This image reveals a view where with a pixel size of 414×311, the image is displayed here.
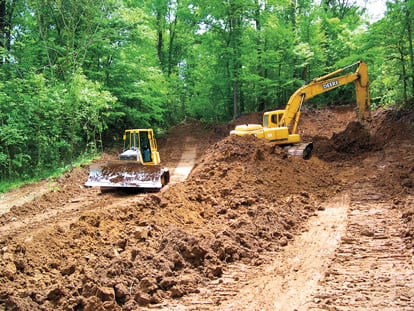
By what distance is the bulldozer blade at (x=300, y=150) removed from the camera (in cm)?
1458

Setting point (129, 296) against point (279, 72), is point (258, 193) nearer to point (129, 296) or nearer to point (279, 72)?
point (129, 296)

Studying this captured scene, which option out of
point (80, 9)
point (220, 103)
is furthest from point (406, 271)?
point (220, 103)

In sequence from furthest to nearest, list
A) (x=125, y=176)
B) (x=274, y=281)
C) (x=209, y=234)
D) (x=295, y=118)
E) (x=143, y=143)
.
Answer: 1. (x=295, y=118)
2. (x=143, y=143)
3. (x=125, y=176)
4. (x=209, y=234)
5. (x=274, y=281)

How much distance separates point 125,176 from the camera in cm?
1138

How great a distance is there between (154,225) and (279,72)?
20642 millimetres

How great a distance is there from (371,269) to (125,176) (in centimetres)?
752

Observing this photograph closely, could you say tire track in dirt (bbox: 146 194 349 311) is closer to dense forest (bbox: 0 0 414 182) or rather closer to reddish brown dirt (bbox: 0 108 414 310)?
reddish brown dirt (bbox: 0 108 414 310)

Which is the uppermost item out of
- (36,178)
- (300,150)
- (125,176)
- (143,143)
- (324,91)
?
(324,91)

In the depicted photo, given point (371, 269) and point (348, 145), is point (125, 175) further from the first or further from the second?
point (348, 145)

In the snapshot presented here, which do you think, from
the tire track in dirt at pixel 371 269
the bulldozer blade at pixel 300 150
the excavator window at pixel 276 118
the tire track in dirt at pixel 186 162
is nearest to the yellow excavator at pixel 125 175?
the tire track in dirt at pixel 186 162

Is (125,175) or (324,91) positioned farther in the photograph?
(324,91)

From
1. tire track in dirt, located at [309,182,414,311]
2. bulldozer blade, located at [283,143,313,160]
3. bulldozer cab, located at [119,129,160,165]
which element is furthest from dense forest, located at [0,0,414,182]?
tire track in dirt, located at [309,182,414,311]

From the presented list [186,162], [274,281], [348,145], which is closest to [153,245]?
[274,281]

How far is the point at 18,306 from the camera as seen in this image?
4.66 meters
